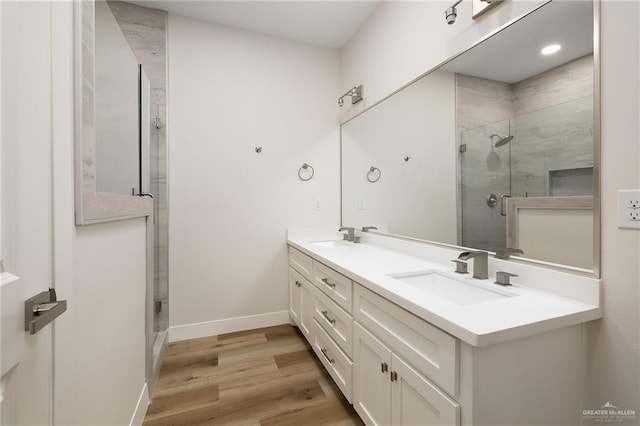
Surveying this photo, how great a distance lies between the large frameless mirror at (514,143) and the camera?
0.97 metres

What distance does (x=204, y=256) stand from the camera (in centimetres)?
235

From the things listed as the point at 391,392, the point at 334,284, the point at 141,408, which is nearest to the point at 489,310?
the point at 391,392

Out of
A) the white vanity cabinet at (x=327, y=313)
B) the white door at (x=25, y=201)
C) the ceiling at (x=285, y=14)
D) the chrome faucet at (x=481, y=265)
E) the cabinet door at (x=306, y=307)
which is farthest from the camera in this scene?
the ceiling at (x=285, y=14)

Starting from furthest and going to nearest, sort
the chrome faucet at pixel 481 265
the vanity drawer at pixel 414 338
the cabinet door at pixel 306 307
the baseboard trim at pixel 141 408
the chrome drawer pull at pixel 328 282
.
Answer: the cabinet door at pixel 306 307 < the chrome drawer pull at pixel 328 282 < the baseboard trim at pixel 141 408 < the chrome faucet at pixel 481 265 < the vanity drawer at pixel 414 338

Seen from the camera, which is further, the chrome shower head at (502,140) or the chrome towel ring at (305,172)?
Result: the chrome towel ring at (305,172)

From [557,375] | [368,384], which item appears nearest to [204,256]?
[368,384]

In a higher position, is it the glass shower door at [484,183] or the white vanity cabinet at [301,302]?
the glass shower door at [484,183]

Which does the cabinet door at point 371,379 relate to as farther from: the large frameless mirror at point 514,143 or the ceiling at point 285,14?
the ceiling at point 285,14

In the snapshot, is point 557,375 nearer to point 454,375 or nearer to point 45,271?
point 454,375

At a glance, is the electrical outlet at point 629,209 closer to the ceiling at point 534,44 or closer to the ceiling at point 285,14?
the ceiling at point 534,44

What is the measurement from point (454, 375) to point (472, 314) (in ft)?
0.60

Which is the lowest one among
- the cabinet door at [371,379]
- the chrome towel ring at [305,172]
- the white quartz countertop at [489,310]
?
the cabinet door at [371,379]

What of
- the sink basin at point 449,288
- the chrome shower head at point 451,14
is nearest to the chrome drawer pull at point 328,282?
the sink basin at point 449,288

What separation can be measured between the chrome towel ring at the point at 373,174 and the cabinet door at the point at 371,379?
130 centimetres
